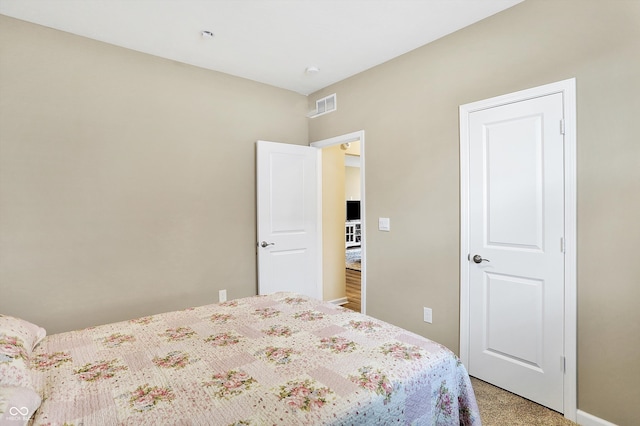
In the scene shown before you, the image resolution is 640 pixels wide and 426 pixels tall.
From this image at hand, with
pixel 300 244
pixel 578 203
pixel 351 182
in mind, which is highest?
pixel 351 182

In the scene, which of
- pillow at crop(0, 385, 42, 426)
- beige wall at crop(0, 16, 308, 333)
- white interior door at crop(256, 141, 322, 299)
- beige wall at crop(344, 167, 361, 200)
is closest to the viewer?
pillow at crop(0, 385, 42, 426)

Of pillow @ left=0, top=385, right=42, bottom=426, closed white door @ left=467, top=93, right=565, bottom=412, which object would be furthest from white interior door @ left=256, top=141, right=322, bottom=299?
pillow @ left=0, top=385, right=42, bottom=426

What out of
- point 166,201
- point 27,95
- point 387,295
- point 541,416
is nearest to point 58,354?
point 166,201

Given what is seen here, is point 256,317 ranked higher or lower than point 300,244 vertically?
lower

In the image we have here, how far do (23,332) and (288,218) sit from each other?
2425 millimetres

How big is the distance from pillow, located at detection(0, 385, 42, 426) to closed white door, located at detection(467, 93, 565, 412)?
8.21ft

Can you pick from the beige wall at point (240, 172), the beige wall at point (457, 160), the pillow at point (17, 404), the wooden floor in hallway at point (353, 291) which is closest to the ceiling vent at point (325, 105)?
the beige wall at point (240, 172)

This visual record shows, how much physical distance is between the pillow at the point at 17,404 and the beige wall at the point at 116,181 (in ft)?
5.91

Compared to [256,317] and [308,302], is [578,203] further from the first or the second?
[256,317]

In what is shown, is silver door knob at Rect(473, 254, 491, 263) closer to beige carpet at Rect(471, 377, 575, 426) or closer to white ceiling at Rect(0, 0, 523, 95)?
beige carpet at Rect(471, 377, 575, 426)

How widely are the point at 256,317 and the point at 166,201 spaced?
5.38 feet

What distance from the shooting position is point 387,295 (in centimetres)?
314

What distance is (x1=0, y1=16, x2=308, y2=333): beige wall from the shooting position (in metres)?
2.39

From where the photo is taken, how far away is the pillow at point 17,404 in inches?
35.7
